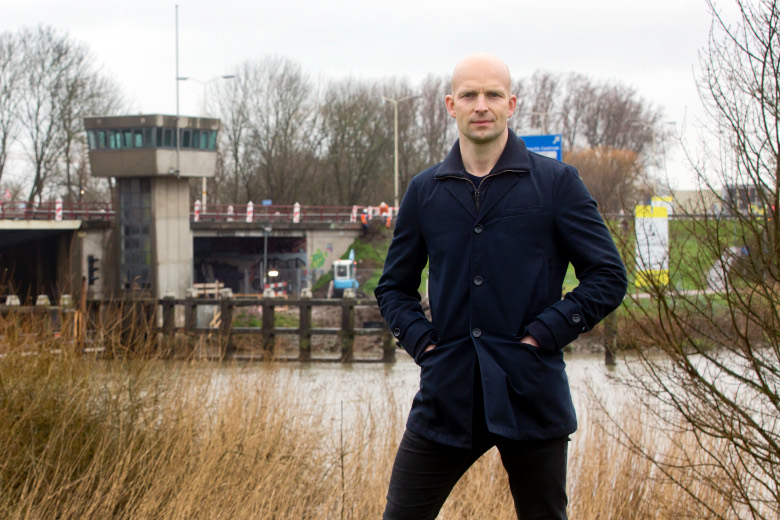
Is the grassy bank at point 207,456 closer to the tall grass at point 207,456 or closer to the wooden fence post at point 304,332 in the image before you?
the tall grass at point 207,456

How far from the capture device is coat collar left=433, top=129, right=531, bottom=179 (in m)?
2.96

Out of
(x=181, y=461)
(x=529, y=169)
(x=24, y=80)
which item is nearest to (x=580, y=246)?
(x=529, y=169)

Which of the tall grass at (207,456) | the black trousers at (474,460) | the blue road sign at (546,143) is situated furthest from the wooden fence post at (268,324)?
the black trousers at (474,460)

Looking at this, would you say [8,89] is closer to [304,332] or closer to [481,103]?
[304,332]

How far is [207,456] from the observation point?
21.8 feet

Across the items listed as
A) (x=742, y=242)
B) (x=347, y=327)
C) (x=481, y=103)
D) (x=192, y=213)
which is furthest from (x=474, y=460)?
(x=192, y=213)

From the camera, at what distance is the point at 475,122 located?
116 inches

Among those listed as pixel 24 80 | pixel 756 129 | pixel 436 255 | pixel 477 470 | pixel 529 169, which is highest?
pixel 24 80

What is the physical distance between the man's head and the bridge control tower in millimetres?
30701

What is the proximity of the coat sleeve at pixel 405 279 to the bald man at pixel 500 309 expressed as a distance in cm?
3

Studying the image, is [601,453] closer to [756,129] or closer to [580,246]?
[756,129]

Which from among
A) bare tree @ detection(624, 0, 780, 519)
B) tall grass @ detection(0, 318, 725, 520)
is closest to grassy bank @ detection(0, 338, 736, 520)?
tall grass @ detection(0, 318, 725, 520)

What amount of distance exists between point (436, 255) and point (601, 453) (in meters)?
4.22

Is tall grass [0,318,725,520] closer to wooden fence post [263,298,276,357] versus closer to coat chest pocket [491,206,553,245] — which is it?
coat chest pocket [491,206,553,245]
